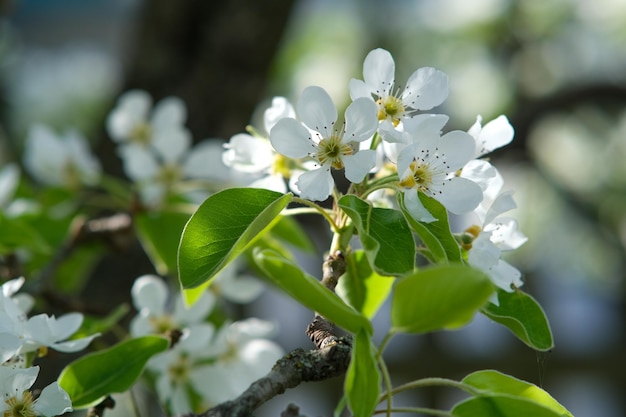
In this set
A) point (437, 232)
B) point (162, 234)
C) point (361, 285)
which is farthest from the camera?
point (162, 234)

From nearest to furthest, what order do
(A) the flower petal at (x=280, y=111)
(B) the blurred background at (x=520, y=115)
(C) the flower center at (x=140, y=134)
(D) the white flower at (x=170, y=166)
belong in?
(A) the flower petal at (x=280, y=111) < (D) the white flower at (x=170, y=166) < (C) the flower center at (x=140, y=134) < (B) the blurred background at (x=520, y=115)

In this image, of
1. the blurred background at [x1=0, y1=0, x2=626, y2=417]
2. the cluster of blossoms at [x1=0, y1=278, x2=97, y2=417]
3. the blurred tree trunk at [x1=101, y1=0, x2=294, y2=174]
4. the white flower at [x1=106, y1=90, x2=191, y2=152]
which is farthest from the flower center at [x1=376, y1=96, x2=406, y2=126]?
the blurred background at [x1=0, y1=0, x2=626, y2=417]

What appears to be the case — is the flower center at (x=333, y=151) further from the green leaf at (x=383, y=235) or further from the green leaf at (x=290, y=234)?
the green leaf at (x=290, y=234)

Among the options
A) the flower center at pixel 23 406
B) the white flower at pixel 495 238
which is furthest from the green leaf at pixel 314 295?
the flower center at pixel 23 406

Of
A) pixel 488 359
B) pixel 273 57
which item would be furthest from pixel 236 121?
pixel 488 359

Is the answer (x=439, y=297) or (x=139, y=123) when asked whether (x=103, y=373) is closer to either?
(x=439, y=297)

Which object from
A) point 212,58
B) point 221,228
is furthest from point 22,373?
point 212,58
